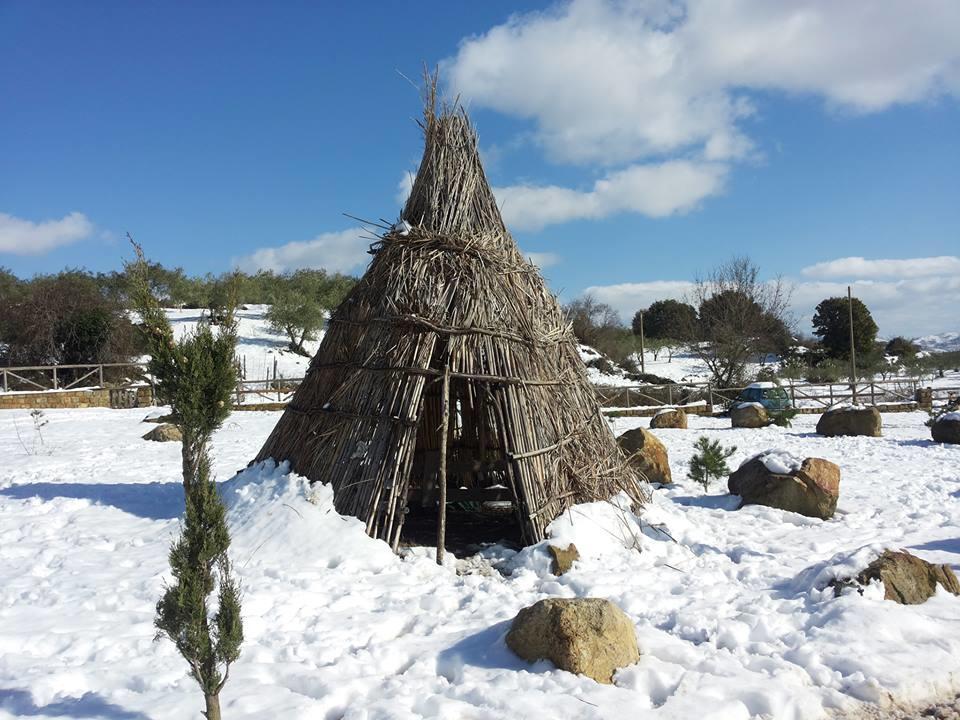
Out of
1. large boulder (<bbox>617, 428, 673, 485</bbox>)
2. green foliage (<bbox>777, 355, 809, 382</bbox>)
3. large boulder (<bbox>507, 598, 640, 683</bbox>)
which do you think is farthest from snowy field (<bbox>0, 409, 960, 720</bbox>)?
green foliage (<bbox>777, 355, 809, 382</bbox>)

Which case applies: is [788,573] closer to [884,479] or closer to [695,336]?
[884,479]

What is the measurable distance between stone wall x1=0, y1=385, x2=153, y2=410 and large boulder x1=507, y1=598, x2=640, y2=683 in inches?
715

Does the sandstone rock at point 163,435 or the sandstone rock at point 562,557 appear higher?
the sandstone rock at point 163,435

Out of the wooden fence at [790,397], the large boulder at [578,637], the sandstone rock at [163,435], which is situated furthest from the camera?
the wooden fence at [790,397]

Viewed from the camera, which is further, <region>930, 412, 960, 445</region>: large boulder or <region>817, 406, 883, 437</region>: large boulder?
<region>817, 406, 883, 437</region>: large boulder

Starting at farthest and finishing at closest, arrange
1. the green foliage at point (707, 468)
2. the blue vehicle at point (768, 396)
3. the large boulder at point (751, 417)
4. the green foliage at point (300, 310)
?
the green foliage at point (300, 310) < the blue vehicle at point (768, 396) < the large boulder at point (751, 417) < the green foliage at point (707, 468)

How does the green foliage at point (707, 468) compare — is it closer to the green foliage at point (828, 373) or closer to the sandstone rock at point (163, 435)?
the sandstone rock at point (163, 435)

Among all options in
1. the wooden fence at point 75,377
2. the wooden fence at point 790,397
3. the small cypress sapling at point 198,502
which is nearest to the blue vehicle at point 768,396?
the wooden fence at point 790,397

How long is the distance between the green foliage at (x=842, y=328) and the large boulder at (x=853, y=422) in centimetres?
2400

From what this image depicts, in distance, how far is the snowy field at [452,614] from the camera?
144 inches

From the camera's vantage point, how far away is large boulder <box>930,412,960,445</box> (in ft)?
43.2

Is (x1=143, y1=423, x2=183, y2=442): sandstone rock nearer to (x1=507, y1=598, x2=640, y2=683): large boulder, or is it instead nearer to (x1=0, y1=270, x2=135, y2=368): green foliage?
(x1=507, y1=598, x2=640, y2=683): large boulder

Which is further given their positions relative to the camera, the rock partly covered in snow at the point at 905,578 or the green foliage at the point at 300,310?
the green foliage at the point at 300,310

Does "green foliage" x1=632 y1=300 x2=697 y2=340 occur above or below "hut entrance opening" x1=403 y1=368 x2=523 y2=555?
above
